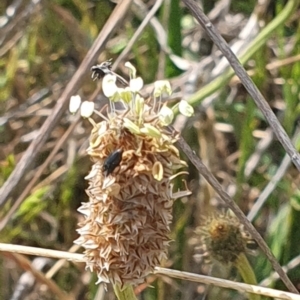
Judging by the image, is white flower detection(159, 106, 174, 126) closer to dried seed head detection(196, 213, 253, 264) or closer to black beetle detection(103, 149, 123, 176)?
black beetle detection(103, 149, 123, 176)

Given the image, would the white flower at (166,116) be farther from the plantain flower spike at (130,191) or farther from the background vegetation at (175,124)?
the background vegetation at (175,124)

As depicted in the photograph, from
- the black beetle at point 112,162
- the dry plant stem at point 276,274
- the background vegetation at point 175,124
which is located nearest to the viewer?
the black beetle at point 112,162

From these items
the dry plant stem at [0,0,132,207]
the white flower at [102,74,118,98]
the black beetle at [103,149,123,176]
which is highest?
the dry plant stem at [0,0,132,207]

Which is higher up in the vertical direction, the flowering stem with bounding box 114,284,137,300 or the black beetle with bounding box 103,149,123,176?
the black beetle with bounding box 103,149,123,176

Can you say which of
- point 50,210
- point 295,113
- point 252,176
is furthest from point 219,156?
point 50,210

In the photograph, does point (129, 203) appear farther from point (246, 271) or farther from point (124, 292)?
point (246, 271)

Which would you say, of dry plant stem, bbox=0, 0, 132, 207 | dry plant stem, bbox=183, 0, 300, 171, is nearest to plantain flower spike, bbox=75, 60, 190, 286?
dry plant stem, bbox=183, 0, 300, 171

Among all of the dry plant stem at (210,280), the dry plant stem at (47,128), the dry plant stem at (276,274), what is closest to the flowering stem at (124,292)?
the dry plant stem at (210,280)
